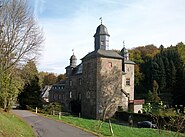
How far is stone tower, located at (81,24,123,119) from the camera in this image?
139 feet

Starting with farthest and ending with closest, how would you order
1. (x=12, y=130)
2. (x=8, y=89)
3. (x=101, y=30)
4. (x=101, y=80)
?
(x=101, y=30) < (x=101, y=80) < (x=8, y=89) < (x=12, y=130)

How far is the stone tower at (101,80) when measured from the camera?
42.5 meters

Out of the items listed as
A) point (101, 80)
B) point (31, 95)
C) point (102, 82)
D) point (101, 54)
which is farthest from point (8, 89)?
point (31, 95)

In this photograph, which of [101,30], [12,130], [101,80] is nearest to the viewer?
[12,130]

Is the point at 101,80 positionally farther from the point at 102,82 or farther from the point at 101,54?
→ the point at 101,54

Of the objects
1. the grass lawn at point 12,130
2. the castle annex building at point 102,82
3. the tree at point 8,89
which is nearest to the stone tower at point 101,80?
the castle annex building at point 102,82

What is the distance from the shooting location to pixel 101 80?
42781 mm

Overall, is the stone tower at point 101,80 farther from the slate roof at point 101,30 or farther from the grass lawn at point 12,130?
the grass lawn at point 12,130

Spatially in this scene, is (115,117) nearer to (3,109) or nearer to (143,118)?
(143,118)

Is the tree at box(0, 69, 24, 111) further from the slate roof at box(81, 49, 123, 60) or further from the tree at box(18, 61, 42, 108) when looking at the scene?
the tree at box(18, 61, 42, 108)

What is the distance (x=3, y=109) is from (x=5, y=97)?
5.11 ft

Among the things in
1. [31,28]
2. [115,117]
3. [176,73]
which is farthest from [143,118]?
[176,73]

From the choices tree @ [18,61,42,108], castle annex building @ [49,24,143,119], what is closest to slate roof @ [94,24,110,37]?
castle annex building @ [49,24,143,119]

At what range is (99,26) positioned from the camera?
151 feet
